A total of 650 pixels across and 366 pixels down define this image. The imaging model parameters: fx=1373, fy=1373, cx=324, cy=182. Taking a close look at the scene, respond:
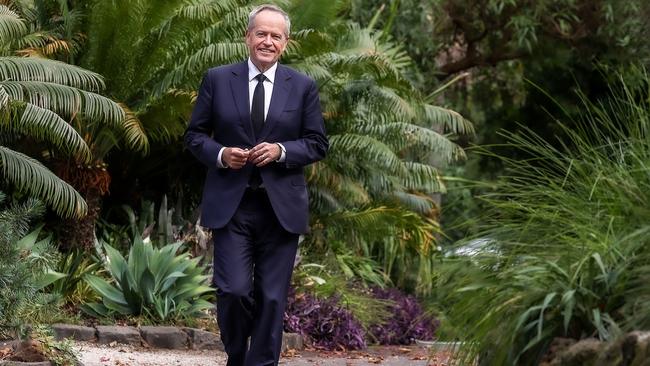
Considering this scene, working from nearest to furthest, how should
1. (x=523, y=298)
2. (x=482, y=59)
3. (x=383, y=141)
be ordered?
1. (x=523, y=298)
2. (x=383, y=141)
3. (x=482, y=59)

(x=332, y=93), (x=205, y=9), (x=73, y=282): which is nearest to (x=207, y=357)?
(x=73, y=282)

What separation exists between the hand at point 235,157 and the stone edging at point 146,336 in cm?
360

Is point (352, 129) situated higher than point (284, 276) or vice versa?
point (352, 129)

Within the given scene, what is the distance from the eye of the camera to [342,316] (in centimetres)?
1192

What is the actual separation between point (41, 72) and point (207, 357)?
3.14m

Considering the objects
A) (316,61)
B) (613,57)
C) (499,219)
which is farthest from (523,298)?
(613,57)

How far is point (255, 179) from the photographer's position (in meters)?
6.89

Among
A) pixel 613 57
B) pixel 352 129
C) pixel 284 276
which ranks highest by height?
pixel 613 57

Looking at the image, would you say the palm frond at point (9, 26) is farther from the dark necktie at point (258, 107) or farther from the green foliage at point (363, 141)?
the dark necktie at point (258, 107)

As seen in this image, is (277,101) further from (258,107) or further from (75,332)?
(75,332)

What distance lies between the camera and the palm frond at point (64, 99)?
11.4m

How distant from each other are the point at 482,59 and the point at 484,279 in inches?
683

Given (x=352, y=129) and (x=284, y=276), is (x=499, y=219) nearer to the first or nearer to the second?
(x=284, y=276)

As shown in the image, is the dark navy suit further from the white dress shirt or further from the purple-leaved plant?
the purple-leaved plant
